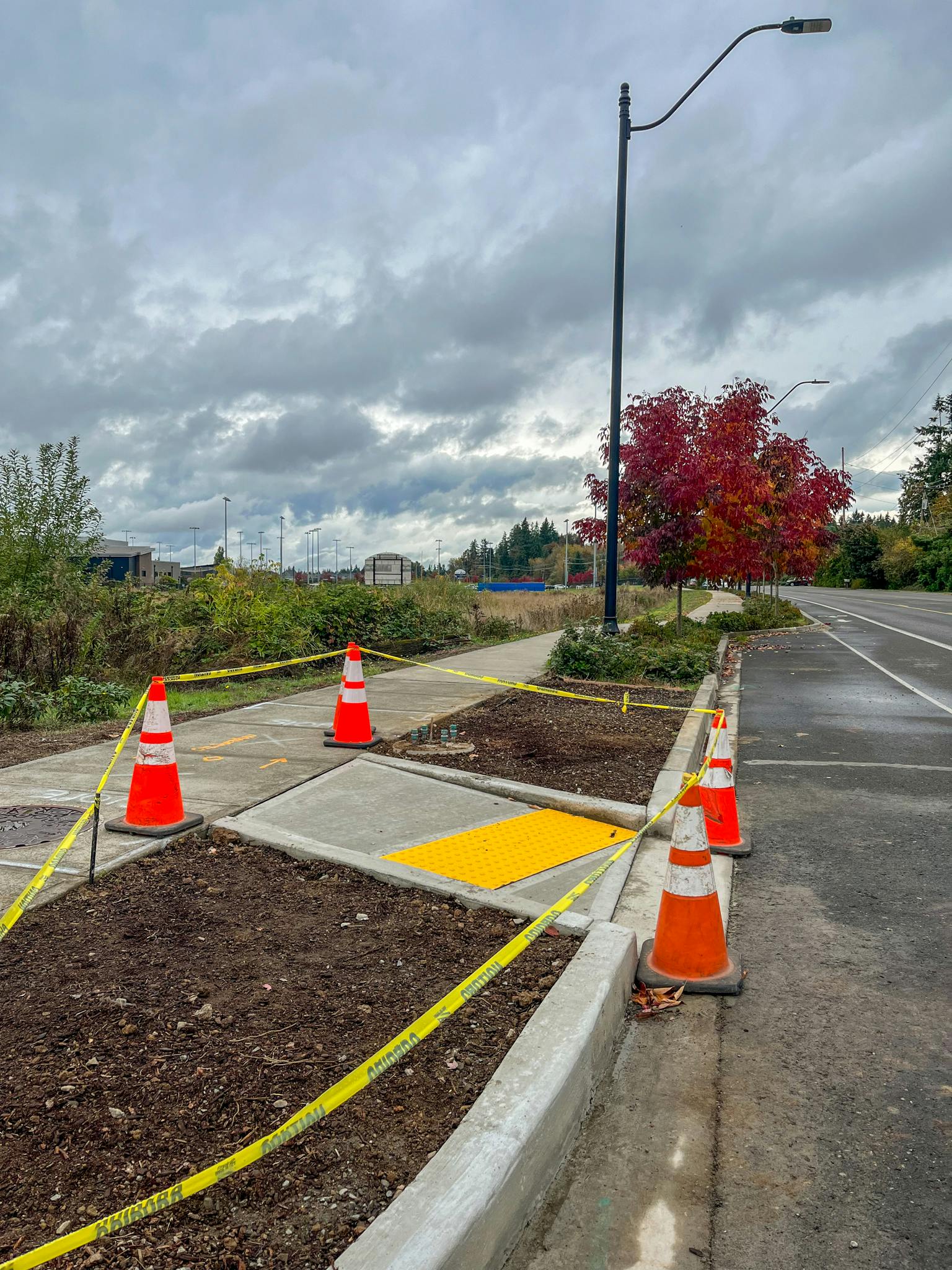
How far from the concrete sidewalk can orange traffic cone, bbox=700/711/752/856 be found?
2.78m

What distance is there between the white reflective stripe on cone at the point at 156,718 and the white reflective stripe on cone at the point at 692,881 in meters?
2.91

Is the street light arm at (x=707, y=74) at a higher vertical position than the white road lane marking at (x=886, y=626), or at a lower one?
higher

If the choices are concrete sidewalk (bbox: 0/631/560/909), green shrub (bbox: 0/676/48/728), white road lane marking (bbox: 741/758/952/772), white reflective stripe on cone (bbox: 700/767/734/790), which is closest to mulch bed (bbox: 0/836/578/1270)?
concrete sidewalk (bbox: 0/631/560/909)

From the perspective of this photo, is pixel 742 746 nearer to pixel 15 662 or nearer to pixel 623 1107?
pixel 623 1107

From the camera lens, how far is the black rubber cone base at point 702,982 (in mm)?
3672

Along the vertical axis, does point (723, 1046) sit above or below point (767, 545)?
below

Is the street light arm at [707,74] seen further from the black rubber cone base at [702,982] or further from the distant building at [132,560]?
the distant building at [132,560]

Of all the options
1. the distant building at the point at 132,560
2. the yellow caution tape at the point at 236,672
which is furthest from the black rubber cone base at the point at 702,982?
the distant building at the point at 132,560

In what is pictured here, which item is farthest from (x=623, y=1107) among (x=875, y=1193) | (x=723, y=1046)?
(x=875, y=1193)

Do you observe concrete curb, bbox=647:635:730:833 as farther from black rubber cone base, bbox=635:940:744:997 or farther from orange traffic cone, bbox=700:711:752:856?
black rubber cone base, bbox=635:940:744:997

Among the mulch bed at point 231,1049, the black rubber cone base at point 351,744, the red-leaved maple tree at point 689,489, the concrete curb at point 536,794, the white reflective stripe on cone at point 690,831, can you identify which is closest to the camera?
the mulch bed at point 231,1049

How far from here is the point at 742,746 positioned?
904 cm

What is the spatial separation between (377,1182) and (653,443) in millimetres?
16102

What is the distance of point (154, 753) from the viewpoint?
5098 mm
